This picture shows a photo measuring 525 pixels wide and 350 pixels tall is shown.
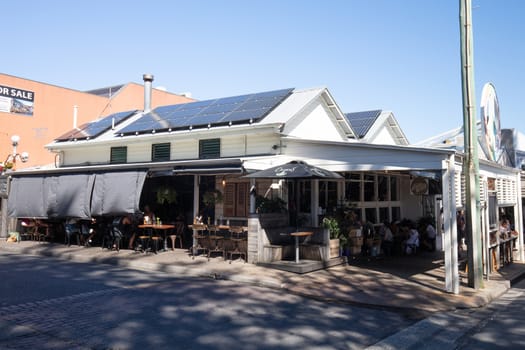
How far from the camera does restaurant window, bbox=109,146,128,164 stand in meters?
17.9

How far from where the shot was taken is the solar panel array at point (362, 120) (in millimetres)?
19595

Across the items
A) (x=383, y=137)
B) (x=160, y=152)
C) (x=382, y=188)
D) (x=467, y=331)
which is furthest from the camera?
(x=383, y=137)

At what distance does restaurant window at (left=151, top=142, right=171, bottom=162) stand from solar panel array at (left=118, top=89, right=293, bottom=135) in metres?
0.64

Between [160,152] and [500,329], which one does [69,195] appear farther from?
[500,329]

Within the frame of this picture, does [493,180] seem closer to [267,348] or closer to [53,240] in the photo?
[267,348]

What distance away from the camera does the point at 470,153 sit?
983 cm

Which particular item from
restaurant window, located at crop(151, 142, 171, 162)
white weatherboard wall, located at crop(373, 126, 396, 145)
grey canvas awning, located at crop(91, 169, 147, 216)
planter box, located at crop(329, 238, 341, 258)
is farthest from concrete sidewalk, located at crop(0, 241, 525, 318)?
white weatherboard wall, located at crop(373, 126, 396, 145)

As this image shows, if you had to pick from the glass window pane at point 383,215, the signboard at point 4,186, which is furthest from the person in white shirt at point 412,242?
the signboard at point 4,186

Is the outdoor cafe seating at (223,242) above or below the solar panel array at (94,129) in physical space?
below

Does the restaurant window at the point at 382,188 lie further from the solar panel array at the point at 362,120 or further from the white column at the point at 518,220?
the white column at the point at 518,220

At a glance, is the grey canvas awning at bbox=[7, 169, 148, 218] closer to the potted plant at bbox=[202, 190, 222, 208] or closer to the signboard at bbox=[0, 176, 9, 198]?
the signboard at bbox=[0, 176, 9, 198]

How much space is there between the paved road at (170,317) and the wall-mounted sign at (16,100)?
62.0 ft

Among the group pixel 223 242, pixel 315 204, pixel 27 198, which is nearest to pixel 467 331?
pixel 315 204

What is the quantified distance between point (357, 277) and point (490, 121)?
21.6 feet
